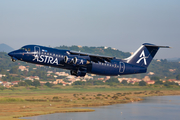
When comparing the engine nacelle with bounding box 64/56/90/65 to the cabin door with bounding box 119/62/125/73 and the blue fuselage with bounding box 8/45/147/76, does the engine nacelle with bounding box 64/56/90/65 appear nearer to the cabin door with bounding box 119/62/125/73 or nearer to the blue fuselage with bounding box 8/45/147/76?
the blue fuselage with bounding box 8/45/147/76

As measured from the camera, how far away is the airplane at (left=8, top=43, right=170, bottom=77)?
43.9 meters

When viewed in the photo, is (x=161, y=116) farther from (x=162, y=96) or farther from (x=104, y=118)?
(x=162, y=96)

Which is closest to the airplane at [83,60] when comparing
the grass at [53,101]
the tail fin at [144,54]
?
the tail fin at [144,54]

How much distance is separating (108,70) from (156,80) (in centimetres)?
10716

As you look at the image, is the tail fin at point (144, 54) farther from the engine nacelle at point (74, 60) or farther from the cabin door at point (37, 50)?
the cabin door at point (37, 50)

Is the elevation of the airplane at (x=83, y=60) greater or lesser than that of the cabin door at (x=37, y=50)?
lesser

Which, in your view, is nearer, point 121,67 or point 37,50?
point 37,50

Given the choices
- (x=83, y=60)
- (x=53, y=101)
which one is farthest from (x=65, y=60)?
(x=53, y=101)

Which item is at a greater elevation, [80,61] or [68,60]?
[68,60]

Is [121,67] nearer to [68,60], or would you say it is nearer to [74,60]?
[74,60]

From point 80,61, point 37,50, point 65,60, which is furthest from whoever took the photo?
point 80,61

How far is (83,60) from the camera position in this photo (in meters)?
45.8

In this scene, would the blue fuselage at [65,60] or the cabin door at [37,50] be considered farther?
the cabin door at [37,50]

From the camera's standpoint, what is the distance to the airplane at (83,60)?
1729 inches
